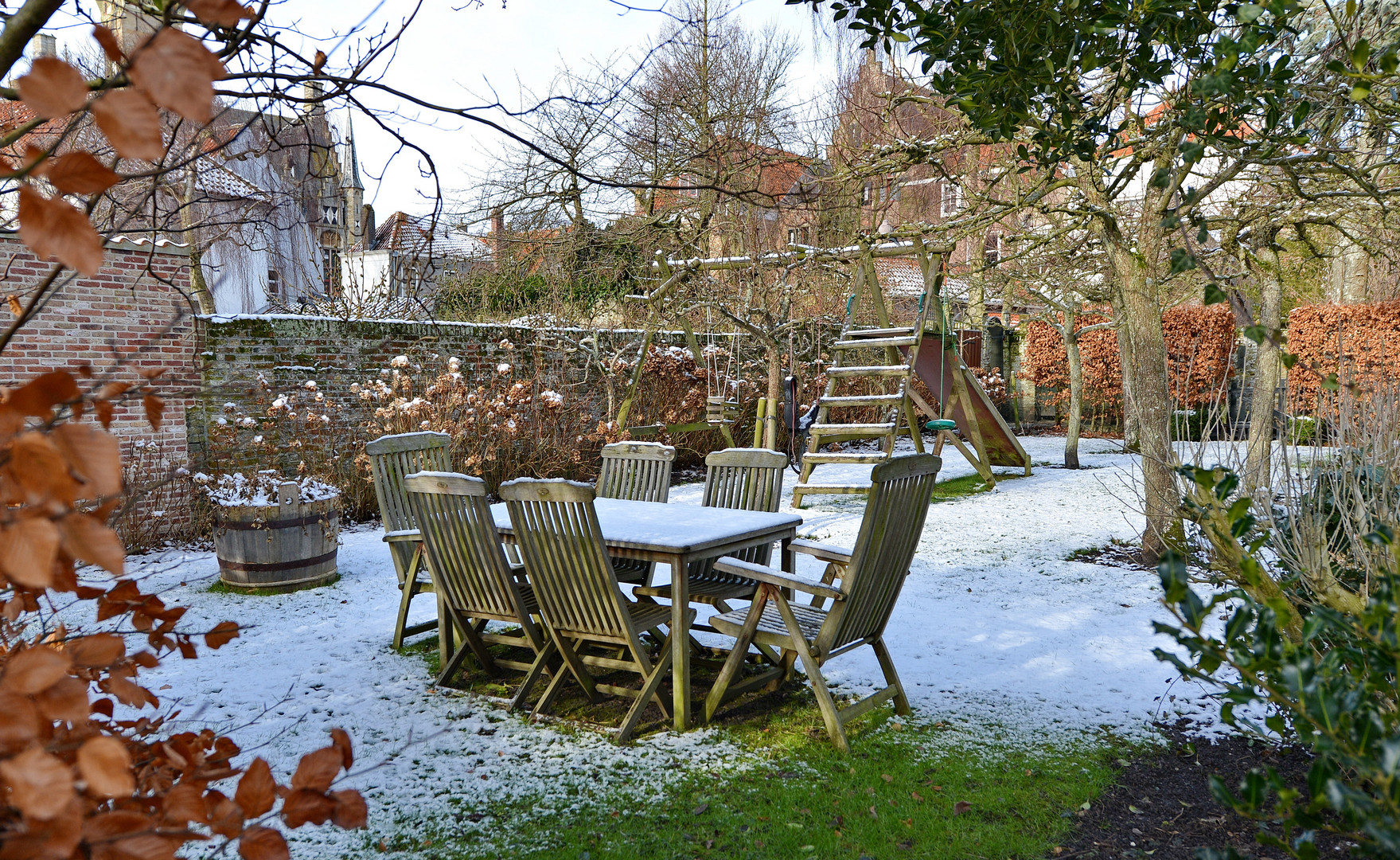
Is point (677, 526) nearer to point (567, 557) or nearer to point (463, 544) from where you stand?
point (567, 557)

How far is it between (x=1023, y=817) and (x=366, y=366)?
23.9ft

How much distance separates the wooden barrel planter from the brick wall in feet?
4.12

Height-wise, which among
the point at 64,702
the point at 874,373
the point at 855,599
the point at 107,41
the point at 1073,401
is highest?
the point at 107,41

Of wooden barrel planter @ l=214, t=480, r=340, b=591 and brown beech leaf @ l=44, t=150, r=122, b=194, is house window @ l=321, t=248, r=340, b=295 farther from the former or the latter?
brown beech leaf @ l=44, t=150, r=122, b=194

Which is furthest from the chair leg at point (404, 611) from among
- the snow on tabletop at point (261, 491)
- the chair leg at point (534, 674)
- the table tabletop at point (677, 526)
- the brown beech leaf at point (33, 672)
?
the brown beech leaf at point (33, 672)

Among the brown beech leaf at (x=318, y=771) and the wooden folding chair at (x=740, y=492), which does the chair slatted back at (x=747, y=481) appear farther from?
the brown beech leaf at (x=318, y=771)

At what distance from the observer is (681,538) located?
3566 mm

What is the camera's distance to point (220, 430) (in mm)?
7598

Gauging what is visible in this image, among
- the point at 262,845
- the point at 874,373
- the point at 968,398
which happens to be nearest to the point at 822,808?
the point at 262,845

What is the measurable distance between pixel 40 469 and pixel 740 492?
397 cm

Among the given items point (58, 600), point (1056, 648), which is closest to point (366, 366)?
point (58, 600)

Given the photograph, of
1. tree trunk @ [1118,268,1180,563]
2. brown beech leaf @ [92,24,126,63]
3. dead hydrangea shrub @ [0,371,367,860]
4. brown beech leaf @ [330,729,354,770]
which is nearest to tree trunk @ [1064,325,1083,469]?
tree trunk @ [1118,268,1180,563]

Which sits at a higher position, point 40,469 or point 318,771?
point 40,469

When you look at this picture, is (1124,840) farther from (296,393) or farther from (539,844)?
(296,393)
